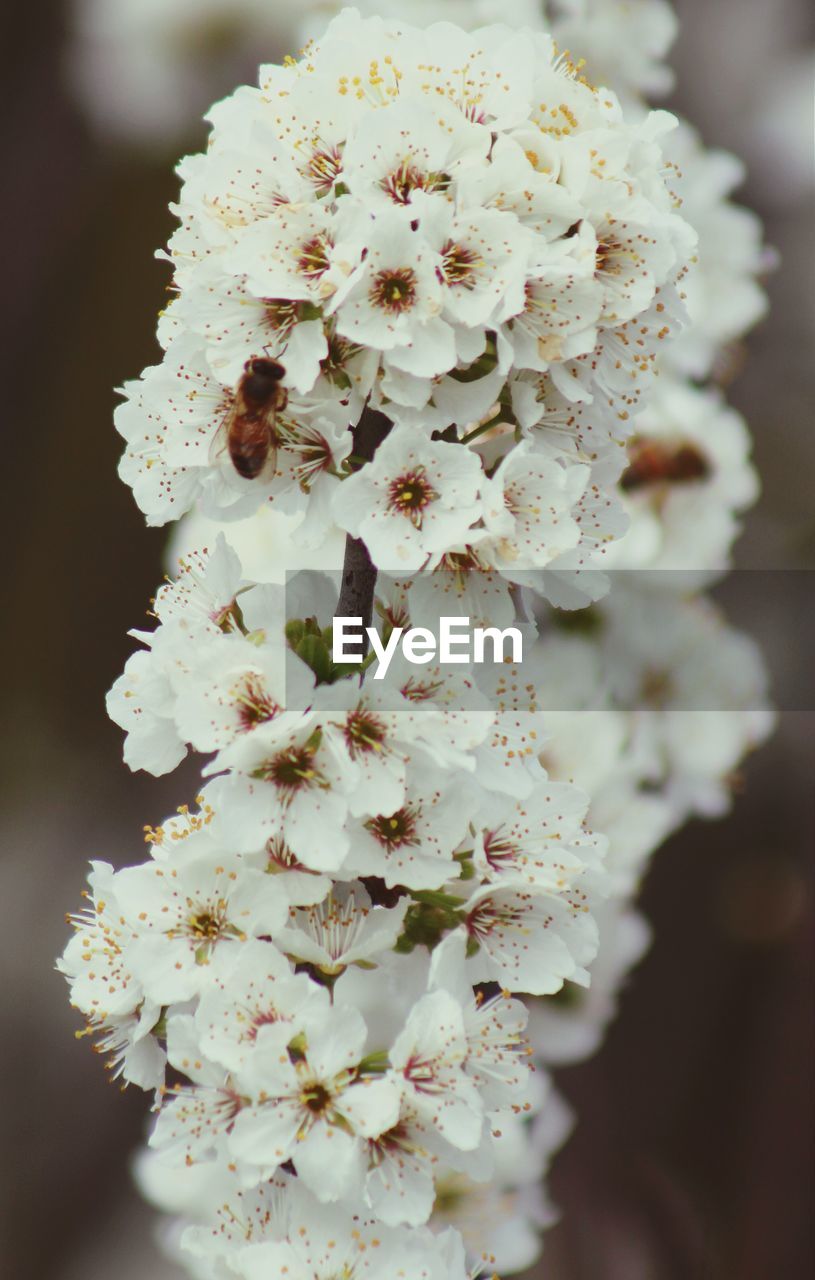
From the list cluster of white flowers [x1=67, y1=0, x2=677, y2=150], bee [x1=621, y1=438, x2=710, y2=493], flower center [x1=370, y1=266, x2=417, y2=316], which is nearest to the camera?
flower center [x1=370, y1=266, x2=417, y2=316]

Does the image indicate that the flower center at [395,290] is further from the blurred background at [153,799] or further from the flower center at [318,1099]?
the blurred background at [153,799]

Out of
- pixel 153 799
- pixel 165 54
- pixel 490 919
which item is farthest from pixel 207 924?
pixel 165 54

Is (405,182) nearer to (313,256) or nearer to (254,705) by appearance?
(313,256)

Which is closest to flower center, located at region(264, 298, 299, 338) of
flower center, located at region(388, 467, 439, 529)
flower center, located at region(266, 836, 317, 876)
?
flower center, located at region(388, 467, 439, 529)

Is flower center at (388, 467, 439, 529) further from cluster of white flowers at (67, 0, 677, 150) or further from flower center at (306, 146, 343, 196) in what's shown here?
cluster of white flowers at (67, 0, 677, 150)

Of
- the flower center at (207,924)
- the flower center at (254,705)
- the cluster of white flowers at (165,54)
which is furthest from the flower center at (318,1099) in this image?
the cluster of white flowers at (165,54)

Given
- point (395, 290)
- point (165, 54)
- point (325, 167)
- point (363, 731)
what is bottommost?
point (363, 731)
